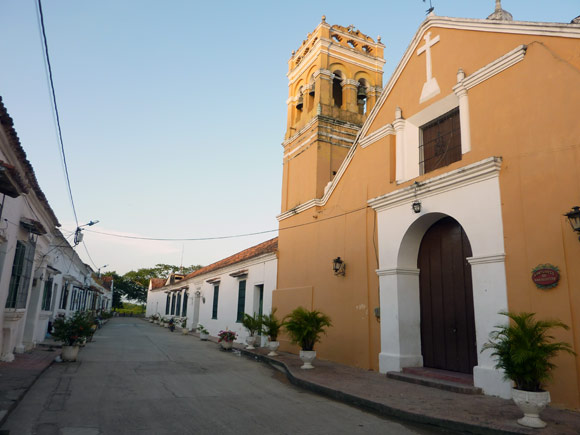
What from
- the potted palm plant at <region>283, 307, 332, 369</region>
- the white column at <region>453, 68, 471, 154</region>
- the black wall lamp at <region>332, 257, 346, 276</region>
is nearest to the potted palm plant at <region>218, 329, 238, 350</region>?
the potted palm plant at <region>283, 307, 332, 369</region>

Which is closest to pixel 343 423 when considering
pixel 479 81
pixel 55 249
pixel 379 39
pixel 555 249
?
pixel 555 249

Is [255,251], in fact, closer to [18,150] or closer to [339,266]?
[339,266]

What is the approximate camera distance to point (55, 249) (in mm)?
15617

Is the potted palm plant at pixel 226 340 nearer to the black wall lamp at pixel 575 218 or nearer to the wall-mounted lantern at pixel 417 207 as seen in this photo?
the wall-mounted lantern at pixel 417 207

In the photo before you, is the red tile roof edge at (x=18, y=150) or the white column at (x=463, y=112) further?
the white column at (x=463, y=112)

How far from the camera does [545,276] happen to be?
645 centimetres

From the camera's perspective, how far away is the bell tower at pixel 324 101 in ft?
46.8

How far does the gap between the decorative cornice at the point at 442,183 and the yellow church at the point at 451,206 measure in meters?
0.03

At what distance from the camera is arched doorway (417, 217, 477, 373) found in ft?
27.6

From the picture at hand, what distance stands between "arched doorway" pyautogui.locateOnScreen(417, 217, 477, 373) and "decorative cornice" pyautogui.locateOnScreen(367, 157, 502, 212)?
831mm

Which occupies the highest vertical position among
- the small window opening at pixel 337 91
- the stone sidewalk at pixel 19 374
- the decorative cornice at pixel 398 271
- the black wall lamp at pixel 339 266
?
the small window opening at pixel 337 91

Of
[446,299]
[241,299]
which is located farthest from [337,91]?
[241,299]

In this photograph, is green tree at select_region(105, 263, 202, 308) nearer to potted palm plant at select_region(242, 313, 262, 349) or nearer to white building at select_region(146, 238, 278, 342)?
white building at select_region(146, 238, 278, 342)

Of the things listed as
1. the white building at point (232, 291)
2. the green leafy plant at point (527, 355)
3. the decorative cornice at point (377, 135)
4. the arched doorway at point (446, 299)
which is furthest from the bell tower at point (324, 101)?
the green leafy plant at point (527, 355)
